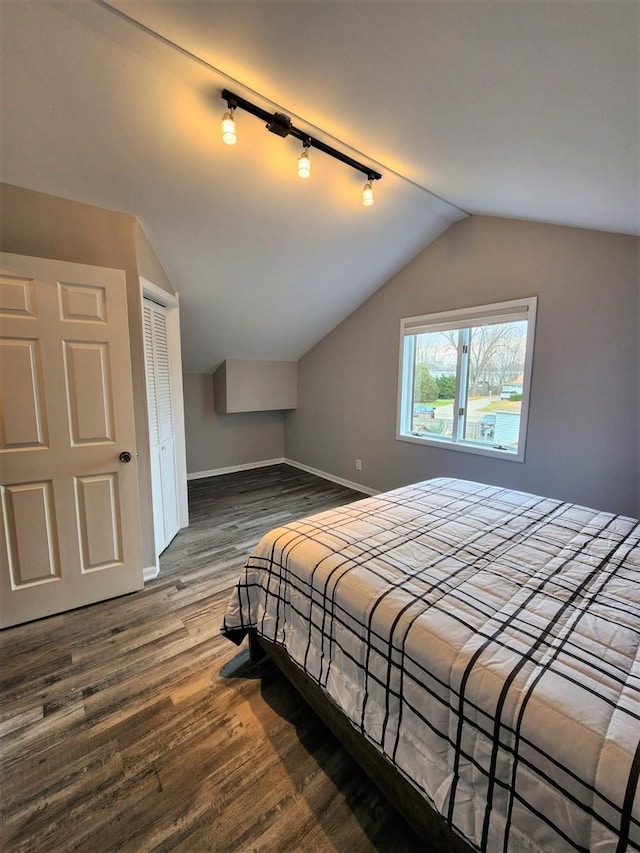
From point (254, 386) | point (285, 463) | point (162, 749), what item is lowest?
point (162, 749)

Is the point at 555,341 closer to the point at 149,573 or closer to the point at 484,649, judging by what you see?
the point at 484,649

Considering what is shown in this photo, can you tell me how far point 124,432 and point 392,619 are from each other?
1.93m

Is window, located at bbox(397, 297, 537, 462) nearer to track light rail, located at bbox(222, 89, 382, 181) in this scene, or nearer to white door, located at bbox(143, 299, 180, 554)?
track light rail, located at bbox(222, 89, 382, 181)

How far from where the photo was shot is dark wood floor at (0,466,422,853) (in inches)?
44.3

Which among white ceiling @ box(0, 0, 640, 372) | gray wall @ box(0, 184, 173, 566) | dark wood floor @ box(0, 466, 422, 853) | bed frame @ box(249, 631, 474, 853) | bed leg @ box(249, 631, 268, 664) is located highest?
white ceiling @ box(0, 0, 640, 372)

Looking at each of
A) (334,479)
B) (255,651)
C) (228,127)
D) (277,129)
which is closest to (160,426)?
(255,651)

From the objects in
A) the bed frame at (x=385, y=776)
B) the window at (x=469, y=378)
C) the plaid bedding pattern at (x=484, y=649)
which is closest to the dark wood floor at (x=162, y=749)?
the bed frame at (x=385, y=776)

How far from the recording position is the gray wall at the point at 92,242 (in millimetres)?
1885

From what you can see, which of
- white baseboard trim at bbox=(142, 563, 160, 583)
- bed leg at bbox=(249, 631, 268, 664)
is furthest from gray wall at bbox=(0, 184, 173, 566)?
bed leg at bbox=(249, 631, 268, 664)

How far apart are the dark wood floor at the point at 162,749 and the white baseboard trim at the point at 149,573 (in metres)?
0.23

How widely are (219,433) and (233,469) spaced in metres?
0.58

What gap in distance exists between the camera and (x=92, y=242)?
210 centimetres

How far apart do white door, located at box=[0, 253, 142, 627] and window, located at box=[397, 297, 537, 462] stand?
8.74 feet

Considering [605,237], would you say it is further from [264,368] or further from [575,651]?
[264,368]
